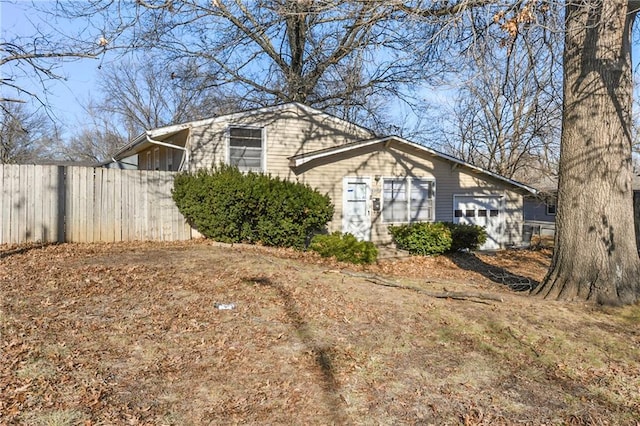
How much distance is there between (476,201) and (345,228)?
5795 millimetres

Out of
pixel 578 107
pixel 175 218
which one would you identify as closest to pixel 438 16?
pixel 578 107

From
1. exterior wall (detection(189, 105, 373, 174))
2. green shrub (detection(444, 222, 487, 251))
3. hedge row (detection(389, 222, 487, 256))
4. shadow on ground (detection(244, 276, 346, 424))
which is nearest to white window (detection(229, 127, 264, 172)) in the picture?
exterior wall (detection(189, 105, 373, 174))

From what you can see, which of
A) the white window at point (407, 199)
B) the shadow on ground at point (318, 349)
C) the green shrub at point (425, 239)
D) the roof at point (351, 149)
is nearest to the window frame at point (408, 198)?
the white window at point (407, 199)

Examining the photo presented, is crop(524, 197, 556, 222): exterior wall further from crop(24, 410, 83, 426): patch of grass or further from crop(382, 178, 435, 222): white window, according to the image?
crop(24, 410, 83, 426): patch of grass

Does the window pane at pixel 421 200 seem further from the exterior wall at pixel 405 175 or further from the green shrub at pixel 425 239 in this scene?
the green shrub at pixel 425 239

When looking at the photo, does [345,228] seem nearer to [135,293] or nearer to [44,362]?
[135,293]

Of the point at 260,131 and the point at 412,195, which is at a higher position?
the point at 260,131

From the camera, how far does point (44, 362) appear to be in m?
3.91

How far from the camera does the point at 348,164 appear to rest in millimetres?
14391

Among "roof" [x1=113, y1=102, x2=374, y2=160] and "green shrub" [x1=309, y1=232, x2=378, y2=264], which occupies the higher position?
"roof" [x1=113, y1=102, x2=374, y2=160]

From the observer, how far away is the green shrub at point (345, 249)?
37.3ft

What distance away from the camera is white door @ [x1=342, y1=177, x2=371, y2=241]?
47.3 ft

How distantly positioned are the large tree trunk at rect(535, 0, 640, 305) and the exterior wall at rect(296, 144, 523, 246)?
843 centimetres

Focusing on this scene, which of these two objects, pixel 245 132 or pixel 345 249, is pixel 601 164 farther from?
pixel 245 132
